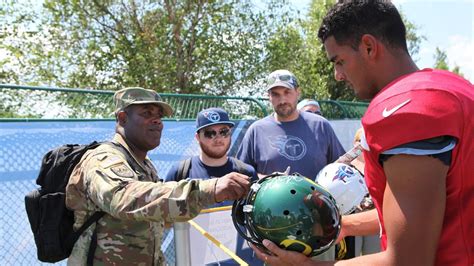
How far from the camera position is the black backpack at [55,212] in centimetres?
322

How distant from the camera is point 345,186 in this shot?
4281 mm

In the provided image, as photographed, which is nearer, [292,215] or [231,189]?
[292,215]

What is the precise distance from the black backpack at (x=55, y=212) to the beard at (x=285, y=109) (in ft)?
8.52

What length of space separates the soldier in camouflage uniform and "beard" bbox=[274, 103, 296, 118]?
Result: 195 cm

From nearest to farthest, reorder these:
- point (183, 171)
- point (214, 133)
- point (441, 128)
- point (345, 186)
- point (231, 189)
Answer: point (441, 128), point (231, 189), point (345, 186), point (183, 171), point (214, 133)

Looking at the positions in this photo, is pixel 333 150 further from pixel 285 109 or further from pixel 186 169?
pixel 186 169

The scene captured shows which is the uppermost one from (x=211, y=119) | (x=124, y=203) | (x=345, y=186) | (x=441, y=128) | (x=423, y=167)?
(x=441, y=128)

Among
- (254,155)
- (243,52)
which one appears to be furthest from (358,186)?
(243,52)

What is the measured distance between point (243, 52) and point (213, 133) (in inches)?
529

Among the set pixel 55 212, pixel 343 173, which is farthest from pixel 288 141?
pixel 55 212

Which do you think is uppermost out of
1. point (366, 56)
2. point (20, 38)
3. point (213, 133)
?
point (20, 38)

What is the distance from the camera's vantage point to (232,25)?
18.0 m

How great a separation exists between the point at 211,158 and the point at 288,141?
36.3 inches

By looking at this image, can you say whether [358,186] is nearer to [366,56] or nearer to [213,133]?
[213,133]
